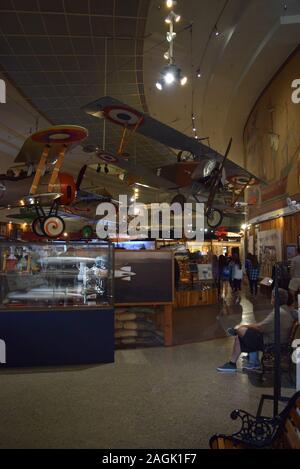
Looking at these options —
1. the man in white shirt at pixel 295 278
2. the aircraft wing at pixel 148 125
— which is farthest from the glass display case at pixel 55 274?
the man in white shirt at pixel 295 278

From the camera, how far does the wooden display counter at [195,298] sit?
9.75 meters

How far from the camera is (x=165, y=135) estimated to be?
7410 millimetres

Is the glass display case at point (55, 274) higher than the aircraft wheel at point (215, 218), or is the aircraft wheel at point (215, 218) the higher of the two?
the aircraft wheel at point (215, 218)

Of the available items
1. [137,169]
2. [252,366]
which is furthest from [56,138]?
[252,366]

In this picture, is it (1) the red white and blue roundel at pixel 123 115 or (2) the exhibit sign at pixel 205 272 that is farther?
(2) the exhibit sign at pixel 205 272

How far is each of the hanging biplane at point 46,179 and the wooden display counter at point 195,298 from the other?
12.0 ft

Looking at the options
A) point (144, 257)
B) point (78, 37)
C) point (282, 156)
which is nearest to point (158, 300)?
point (144, 257)

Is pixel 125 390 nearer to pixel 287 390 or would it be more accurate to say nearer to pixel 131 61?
pixel 287 390

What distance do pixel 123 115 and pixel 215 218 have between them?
3828 millimetres

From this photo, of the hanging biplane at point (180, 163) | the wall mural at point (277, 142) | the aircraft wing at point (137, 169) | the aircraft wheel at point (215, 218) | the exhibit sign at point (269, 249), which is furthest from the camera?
the exhibit sign at point (269, 249)

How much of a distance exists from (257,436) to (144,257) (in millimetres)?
3841

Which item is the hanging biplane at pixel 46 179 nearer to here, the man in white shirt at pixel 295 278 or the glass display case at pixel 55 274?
the glass display case at pixel 55 274

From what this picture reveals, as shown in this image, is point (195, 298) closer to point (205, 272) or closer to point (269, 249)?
point (205, 272)

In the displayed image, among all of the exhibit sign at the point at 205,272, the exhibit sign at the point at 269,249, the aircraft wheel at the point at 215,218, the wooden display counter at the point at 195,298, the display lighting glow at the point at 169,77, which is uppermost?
the display lighting glow at the point at 169,77
